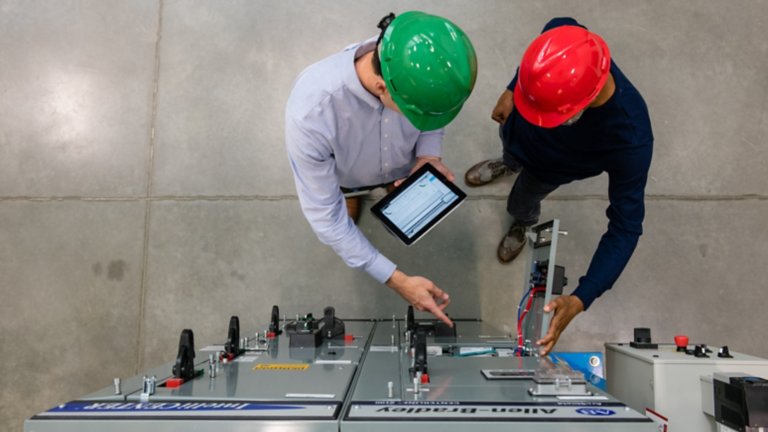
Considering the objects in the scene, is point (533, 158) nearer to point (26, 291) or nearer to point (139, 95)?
point (139, 95)

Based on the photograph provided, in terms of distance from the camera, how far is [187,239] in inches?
106

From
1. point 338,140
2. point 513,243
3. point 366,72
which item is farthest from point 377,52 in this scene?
point 513,243

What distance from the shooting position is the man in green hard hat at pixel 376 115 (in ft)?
3.98

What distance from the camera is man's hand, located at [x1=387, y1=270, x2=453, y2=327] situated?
160 cm

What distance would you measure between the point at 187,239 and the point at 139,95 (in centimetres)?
88

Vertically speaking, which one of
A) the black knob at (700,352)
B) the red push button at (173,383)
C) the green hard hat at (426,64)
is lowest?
the red push button at (173,383)

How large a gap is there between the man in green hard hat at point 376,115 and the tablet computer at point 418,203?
0.07 metres

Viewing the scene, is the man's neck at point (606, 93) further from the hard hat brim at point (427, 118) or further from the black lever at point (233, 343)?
the black lever at point (233, 343)

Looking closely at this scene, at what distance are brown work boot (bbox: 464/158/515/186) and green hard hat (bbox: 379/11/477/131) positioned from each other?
4.56ft

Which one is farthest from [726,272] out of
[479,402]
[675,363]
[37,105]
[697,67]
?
[37,105]

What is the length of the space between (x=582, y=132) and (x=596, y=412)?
1.01 metres

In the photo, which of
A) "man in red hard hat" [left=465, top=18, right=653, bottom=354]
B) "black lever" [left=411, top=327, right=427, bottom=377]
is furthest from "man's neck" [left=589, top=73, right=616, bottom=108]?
"black lever" [left=411, top=327, right=427, bottom=377]

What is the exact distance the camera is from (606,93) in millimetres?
1563

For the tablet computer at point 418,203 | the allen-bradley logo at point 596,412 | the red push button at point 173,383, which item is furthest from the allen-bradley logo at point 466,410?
the tablet computer at point 418,203
